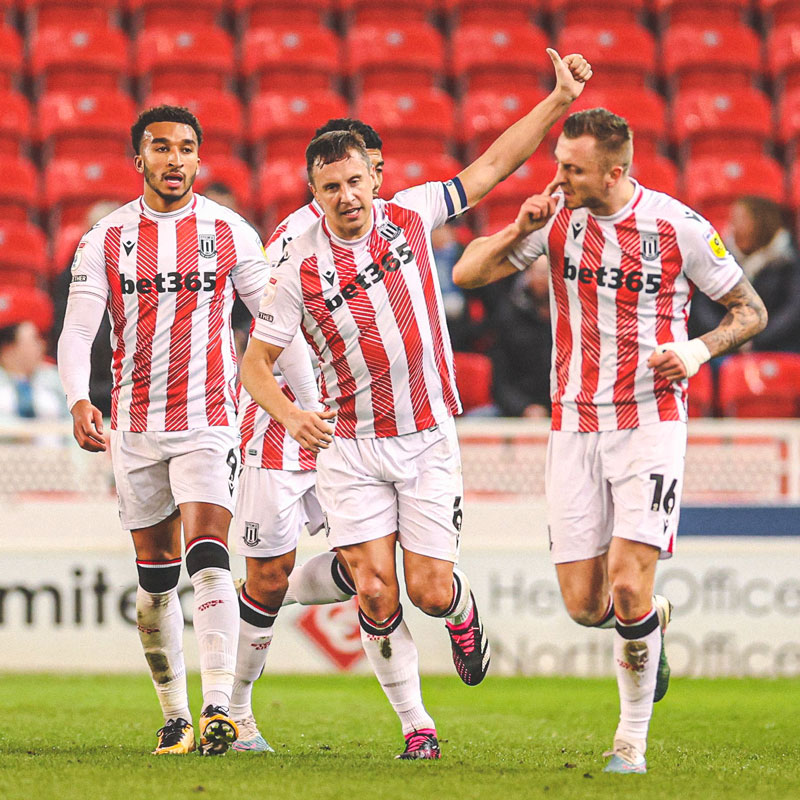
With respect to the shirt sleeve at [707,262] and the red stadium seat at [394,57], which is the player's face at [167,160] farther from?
the red stadium seat at [394,57]

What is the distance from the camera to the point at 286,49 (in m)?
12.8

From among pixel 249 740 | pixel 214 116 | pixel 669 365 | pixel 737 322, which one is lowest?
pixel 249 740

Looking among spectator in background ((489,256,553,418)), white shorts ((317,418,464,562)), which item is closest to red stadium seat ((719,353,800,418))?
spectator in background ((489,256,553,418))

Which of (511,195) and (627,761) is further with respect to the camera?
(511,195)

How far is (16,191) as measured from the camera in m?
11.4

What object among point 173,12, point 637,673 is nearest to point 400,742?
point 637,673

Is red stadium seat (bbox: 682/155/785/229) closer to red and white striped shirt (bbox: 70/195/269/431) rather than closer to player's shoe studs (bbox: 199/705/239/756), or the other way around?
red and white striped shirt (bbox: 70/195/269/431)

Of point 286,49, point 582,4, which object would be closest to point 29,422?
point 286,49

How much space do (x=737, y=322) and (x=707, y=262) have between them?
0.80 ft

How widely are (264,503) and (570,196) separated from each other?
1788 millimetres

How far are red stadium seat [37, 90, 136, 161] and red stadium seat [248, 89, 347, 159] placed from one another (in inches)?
45.9

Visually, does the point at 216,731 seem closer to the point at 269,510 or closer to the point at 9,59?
the point at 269,510

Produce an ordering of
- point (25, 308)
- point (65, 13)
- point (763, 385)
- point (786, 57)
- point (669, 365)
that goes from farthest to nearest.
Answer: point (65, 13), point (786, 57), point (25, 308), point (763, 385), point (669, 365)

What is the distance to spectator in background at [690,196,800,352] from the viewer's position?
9.24 metres
